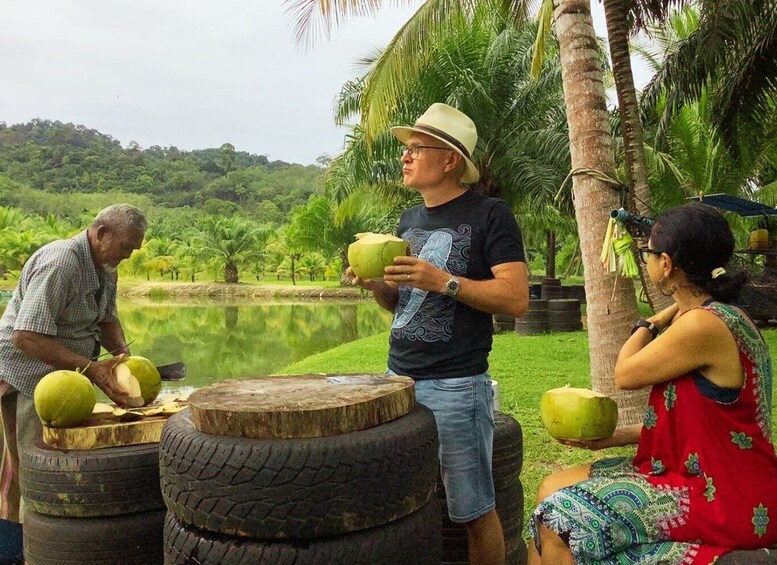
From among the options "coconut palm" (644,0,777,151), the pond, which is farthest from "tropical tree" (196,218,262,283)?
"coconut palm" (644,0,777,151)

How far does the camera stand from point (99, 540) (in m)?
2.78

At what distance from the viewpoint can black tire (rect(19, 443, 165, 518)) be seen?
9.11ft

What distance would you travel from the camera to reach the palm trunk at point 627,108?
6043mm

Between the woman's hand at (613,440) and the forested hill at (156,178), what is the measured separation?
78.0m

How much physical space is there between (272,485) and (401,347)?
3.01 ft

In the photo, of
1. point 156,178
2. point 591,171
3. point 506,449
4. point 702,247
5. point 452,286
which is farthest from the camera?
point 156,178

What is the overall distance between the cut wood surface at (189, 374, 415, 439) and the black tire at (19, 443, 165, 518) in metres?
0.57

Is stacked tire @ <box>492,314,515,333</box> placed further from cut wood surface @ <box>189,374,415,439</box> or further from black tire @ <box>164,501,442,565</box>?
black tire @ <box>164,501,442,565</box>

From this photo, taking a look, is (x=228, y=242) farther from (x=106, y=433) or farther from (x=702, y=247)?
(x=702, y=247)

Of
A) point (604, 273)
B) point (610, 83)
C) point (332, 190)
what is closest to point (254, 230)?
point (332, 190)

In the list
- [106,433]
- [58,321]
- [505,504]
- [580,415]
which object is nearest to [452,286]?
[580,415]

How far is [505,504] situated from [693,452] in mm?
1209

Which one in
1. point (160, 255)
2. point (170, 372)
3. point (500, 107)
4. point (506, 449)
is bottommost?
point (506, 449)

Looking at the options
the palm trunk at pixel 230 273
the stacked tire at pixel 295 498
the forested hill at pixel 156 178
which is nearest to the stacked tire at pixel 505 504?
the stacked tire at pixel 295 498
